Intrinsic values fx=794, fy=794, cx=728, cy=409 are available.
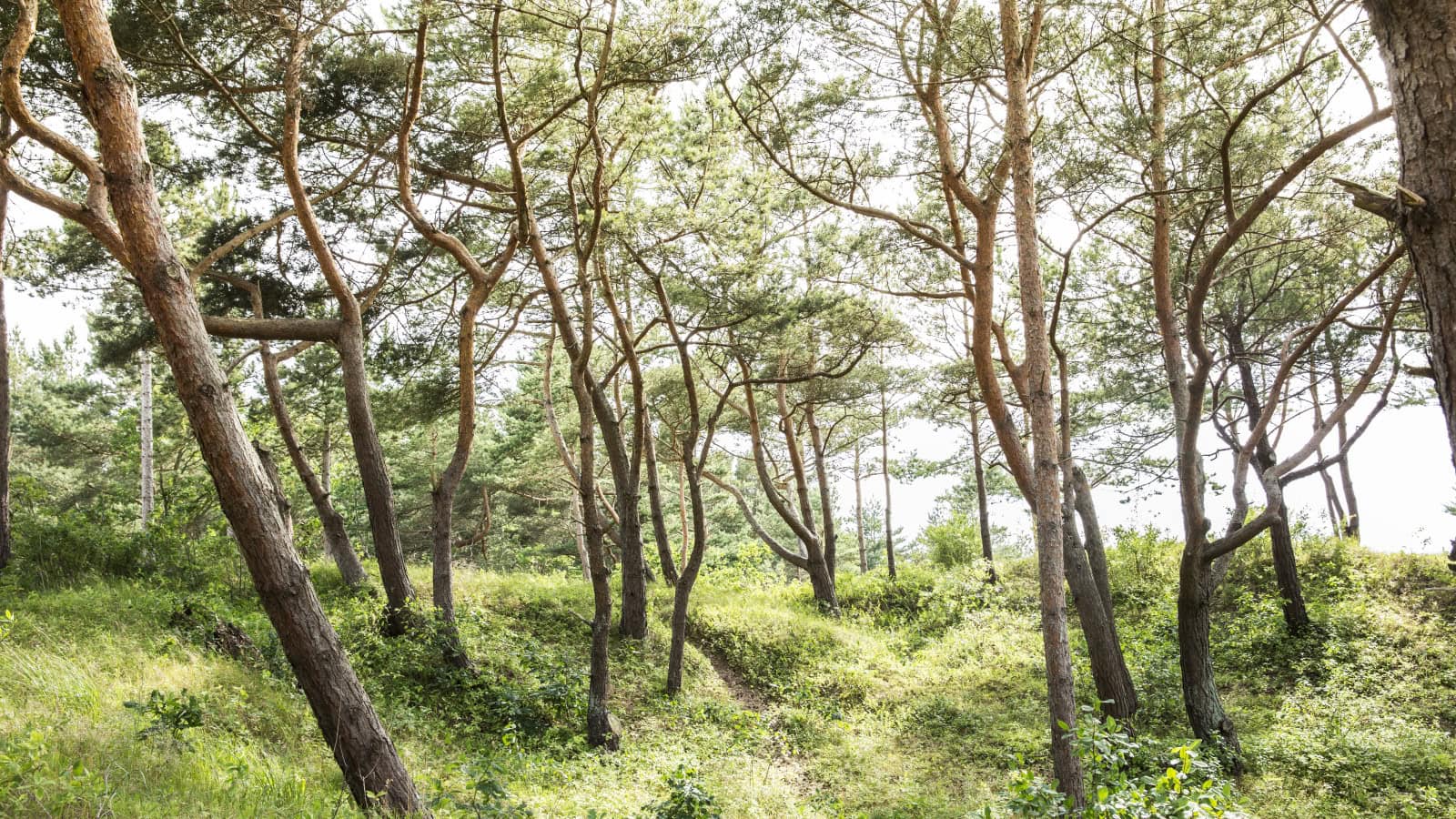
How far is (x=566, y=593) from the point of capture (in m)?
13.1

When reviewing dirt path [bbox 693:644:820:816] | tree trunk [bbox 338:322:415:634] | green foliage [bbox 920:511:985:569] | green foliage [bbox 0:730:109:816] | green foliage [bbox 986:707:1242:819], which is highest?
tree trunk [bbox 338:322:415:634]

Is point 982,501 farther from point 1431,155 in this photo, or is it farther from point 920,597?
point 1431,155

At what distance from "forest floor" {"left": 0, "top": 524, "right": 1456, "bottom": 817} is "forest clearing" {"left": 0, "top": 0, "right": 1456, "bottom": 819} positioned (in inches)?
2.3

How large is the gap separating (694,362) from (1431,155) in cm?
1308

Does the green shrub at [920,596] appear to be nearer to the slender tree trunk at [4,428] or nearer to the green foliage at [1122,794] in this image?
the green foliage at [1122,794]

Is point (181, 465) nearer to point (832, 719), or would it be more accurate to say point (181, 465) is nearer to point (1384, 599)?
point (832, 719)

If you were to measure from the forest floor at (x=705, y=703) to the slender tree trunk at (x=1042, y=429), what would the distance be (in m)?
1.48

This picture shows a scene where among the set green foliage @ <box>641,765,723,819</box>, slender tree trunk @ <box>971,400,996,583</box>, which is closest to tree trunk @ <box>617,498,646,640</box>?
green foliage @ <box>641,765,723,819</box>

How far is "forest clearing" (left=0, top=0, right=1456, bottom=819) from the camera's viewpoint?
470 cm

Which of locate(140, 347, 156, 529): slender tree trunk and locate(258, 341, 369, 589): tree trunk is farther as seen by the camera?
locate(140, 347, 156, 529): slender tree trunk

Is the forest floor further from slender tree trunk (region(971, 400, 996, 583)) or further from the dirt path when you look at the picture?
slender tree trunk (region(971, 400, 996, 583))

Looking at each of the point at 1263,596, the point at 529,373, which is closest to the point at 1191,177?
the point at 1263,596

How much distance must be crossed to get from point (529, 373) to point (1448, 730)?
59.0 feet

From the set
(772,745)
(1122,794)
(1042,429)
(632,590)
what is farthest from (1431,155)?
(632,590)
